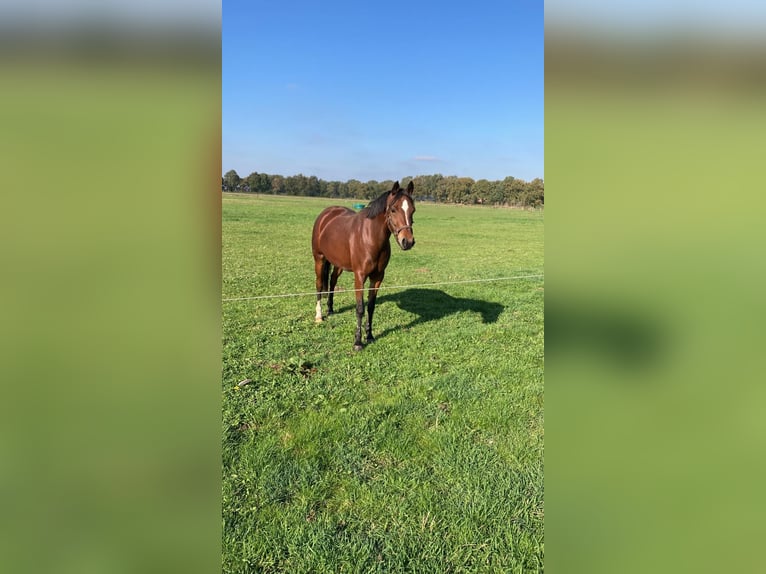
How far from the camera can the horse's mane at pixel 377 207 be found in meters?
5.94

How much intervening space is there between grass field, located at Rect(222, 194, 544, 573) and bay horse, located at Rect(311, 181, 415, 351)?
0.70 m

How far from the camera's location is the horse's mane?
5938mm

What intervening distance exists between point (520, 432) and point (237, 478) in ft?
7.57

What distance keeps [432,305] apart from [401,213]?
3209 mm

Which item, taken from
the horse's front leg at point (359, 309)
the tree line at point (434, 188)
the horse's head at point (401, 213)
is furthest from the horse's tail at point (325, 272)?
the tree line at point (434, 188)

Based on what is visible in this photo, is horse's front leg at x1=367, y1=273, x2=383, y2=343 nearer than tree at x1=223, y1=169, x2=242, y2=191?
No

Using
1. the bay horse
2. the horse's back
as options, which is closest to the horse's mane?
the bay horse

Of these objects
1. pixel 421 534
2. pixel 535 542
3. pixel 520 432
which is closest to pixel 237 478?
pixel 421 534

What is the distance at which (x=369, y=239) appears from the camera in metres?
6.14

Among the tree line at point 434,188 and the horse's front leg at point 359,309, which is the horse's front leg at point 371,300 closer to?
the horse's front leg at point 359,309

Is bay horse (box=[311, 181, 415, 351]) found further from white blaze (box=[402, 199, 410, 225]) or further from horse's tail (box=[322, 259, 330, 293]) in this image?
horse's tail (box=[322, 259, 330, 293])
